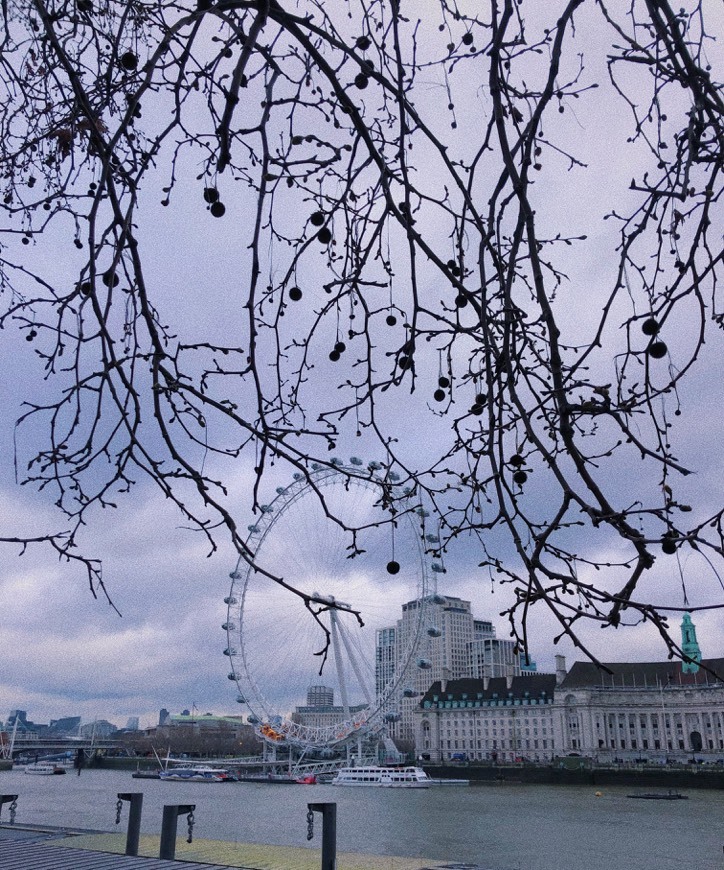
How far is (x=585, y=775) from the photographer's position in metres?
58.9

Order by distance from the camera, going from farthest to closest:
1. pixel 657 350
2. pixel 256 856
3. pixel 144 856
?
pixel 256 856 < pixel 144 856 < pixel 657 350

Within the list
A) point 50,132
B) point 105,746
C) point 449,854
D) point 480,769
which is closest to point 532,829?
point 449,854

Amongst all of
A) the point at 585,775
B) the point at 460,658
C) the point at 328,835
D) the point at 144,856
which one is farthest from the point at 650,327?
the point at 460,658

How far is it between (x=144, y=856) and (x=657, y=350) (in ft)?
35.6

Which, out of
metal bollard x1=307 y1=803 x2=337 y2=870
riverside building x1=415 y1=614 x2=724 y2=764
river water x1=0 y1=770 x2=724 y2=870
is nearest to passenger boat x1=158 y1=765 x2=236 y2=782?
river water x1=0 y1=770 x2=724 y2=870

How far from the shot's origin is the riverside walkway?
7980 mm

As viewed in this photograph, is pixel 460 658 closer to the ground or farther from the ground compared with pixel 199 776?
farther from the ground

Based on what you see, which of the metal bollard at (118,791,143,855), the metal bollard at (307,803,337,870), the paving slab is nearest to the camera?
the metal bollard at (307,803,337,870)

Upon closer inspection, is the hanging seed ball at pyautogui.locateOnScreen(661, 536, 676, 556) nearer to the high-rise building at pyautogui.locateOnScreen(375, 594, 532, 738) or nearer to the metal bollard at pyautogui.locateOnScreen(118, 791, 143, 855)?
the metal bollard at pyautogui.locateOnScreen(118, 791, 143, 855)

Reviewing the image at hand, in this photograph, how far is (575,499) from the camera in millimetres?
1479

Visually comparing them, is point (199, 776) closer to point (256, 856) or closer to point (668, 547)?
point (256, 856)

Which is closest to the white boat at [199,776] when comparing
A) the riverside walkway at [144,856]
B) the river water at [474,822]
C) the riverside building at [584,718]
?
the river water at [474,822]

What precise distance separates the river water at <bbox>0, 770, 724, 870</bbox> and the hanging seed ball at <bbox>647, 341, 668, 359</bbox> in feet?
46.8

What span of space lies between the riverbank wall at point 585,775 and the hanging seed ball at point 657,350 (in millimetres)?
59583
